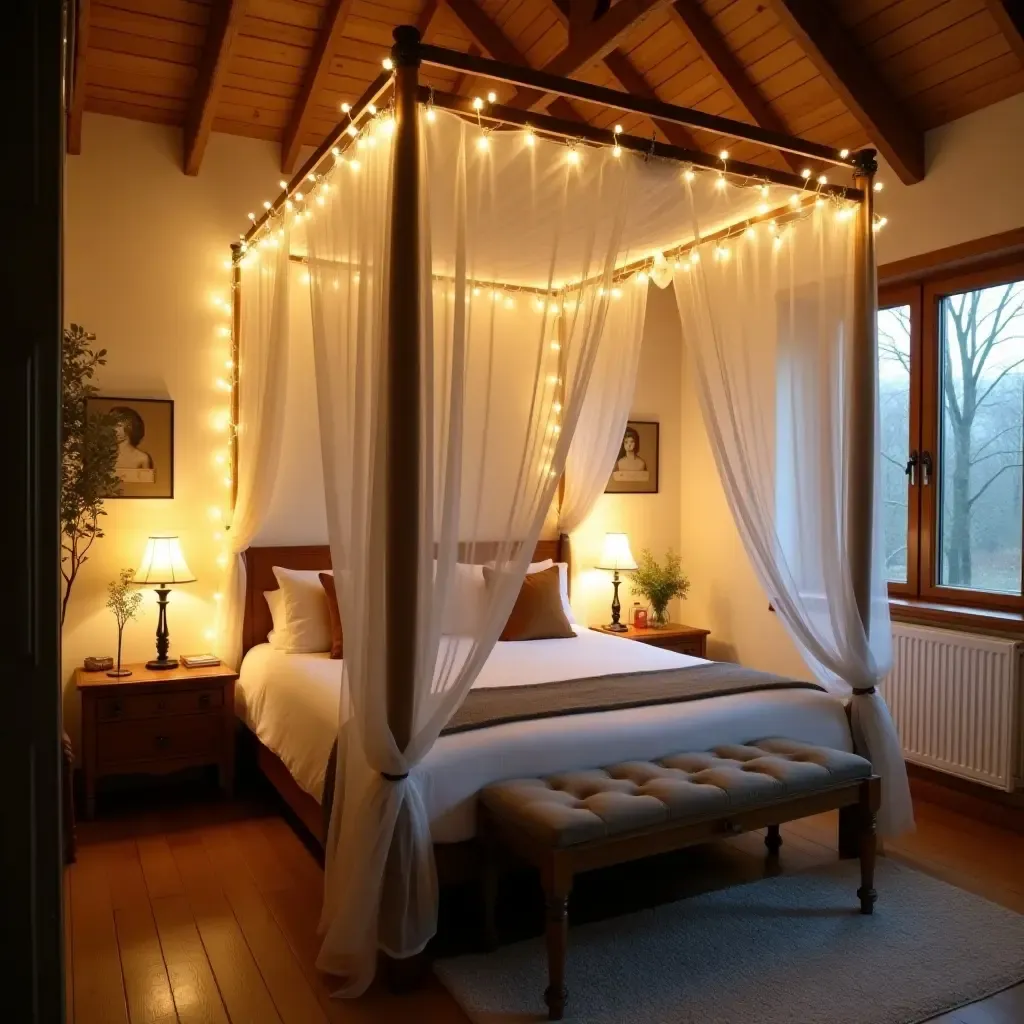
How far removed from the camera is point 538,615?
4508 mm

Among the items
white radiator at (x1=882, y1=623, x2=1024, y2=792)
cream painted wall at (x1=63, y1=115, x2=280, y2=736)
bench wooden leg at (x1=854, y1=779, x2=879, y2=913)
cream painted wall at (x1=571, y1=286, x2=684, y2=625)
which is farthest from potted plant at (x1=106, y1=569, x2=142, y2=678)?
white radiator at (x1=882, y1=623, x2=1024, y2=792)

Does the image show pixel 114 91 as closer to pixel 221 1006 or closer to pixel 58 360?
pixel 58 360

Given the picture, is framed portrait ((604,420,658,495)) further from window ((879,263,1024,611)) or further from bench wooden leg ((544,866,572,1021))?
bench wooden leg ((544,866,572,1021))

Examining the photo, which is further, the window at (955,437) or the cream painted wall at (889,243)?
the window at (955,437)

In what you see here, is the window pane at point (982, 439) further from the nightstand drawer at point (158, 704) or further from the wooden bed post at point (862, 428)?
the nightstand drawer at point (158, 704)

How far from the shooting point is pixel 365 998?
2553 millimetres

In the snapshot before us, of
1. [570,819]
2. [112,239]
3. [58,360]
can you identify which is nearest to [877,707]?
[570,819]

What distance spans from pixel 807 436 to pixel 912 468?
1.15 meters

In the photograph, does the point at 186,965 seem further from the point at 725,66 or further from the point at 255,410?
the point at 725,66

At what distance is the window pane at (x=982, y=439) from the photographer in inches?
160

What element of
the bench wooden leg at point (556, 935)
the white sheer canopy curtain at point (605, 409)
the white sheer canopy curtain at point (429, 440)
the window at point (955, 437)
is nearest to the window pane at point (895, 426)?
the window at point (955, 437)

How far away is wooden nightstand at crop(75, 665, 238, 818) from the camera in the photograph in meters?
3.93

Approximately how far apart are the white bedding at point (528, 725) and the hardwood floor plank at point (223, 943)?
18.4 inches

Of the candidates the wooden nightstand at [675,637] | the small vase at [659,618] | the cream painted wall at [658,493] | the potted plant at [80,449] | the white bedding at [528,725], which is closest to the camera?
the white bedding at [528,725]
